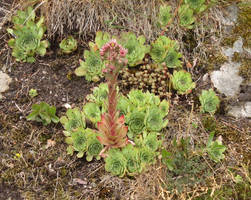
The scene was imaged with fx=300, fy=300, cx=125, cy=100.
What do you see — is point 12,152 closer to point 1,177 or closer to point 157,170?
point 1,177

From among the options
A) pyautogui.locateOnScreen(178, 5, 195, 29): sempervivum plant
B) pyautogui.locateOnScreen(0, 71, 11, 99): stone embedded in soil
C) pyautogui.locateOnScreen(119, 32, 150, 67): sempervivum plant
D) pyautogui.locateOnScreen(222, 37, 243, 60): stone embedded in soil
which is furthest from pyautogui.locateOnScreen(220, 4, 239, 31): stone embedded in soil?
pyautogui.locateOnScreen(0, 71, 11, 99): stone embedded in soil

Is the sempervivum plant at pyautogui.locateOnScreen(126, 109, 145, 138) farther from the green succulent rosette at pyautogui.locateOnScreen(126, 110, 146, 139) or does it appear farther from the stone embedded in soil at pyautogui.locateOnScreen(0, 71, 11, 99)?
the stone embedded in soil at pyautogui.locateOnScreen(0, 71, 11, 99)

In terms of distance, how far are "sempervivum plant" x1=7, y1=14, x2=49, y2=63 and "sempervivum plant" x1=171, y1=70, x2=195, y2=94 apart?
140 centimetres

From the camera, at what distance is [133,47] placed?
3.07 m

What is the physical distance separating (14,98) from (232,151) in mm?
2202

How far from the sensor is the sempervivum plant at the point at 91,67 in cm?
305

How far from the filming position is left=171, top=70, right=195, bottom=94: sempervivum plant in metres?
3.02

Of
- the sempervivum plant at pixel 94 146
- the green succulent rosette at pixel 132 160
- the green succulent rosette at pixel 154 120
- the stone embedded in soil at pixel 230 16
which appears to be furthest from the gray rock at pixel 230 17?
the sempervivum plant at pixel 94 146

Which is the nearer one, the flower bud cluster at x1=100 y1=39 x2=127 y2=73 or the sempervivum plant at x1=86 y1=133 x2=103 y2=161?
the flower bud cluster at x1=100 y1=39 x2=127 y2=73

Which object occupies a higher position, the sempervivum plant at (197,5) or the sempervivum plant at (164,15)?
the sempervivum plant at (197,5)

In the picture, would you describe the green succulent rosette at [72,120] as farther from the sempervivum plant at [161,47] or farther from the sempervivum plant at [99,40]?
the sempervivum plant at [161,47]

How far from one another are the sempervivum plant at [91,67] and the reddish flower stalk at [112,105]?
64 cm

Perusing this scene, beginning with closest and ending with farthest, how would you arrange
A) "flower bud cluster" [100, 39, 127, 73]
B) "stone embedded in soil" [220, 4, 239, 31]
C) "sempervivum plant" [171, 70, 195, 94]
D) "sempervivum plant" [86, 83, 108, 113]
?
1. "flower bud cluster" [100, 39, 127, 73]
2. "sempervivum plant" [86, 83, 108, 113]
3. "sempervivum plant" [171, 70, 195, 94]
4. "stone embedded in soil" [220, 4, 239, 31]

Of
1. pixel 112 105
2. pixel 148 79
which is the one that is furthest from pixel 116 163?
pixel 148 79
